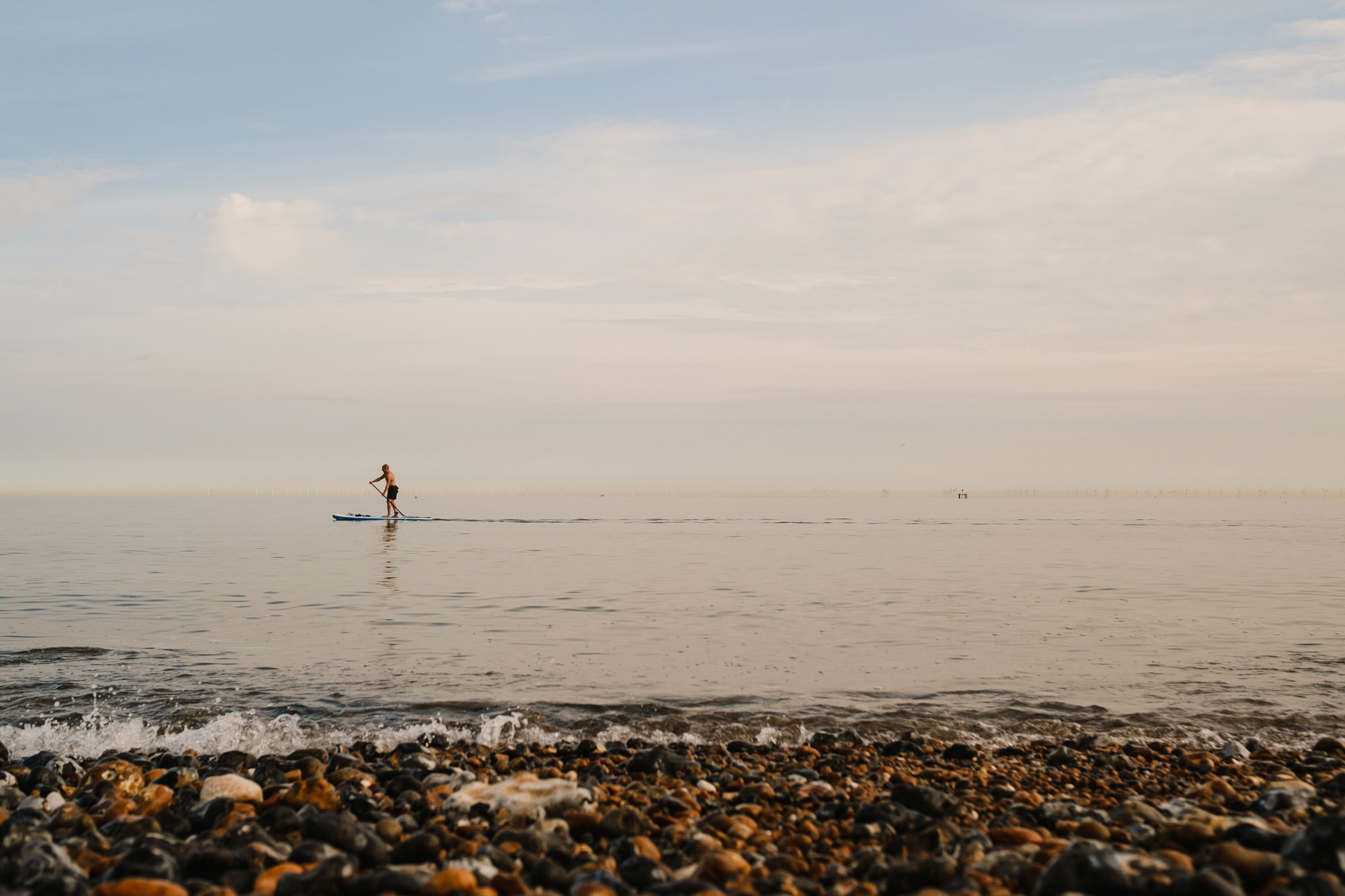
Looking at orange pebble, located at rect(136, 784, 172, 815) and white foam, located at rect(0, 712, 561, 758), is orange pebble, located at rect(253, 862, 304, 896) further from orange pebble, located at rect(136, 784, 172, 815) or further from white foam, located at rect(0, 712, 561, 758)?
white foam, located at rect(0, 712, 561, 758)

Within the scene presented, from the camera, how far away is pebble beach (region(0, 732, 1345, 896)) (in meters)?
5.80

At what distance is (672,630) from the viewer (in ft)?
66.4

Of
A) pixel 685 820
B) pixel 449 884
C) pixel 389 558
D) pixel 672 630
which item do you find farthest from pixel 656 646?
pixel 389 558

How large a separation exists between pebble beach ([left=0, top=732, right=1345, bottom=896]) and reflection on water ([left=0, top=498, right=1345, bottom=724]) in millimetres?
2942

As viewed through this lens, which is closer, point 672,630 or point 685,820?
point 685,820

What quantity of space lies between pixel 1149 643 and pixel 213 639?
61.4 feet

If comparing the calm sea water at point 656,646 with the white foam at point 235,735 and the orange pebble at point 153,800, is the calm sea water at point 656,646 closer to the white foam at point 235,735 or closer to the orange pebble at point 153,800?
the white foam at point 235,735

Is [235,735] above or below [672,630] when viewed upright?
above

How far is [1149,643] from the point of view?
18594mm

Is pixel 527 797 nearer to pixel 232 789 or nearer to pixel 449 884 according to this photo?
pixel 449 884

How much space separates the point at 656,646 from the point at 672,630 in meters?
2.06

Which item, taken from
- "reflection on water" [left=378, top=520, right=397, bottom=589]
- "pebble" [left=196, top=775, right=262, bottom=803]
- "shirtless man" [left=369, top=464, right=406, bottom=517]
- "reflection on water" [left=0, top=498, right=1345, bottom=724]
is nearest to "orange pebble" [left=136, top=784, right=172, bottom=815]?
"pebble" [left=196, top=775, right=262, bottom=803]

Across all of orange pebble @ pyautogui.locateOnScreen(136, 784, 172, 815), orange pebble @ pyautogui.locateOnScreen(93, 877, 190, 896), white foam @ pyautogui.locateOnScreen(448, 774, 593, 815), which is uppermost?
orange pebble @ pyautogui.locateOnScreen(93, 877, 190, 896)

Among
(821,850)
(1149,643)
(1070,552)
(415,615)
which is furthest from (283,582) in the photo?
(1070,552)
